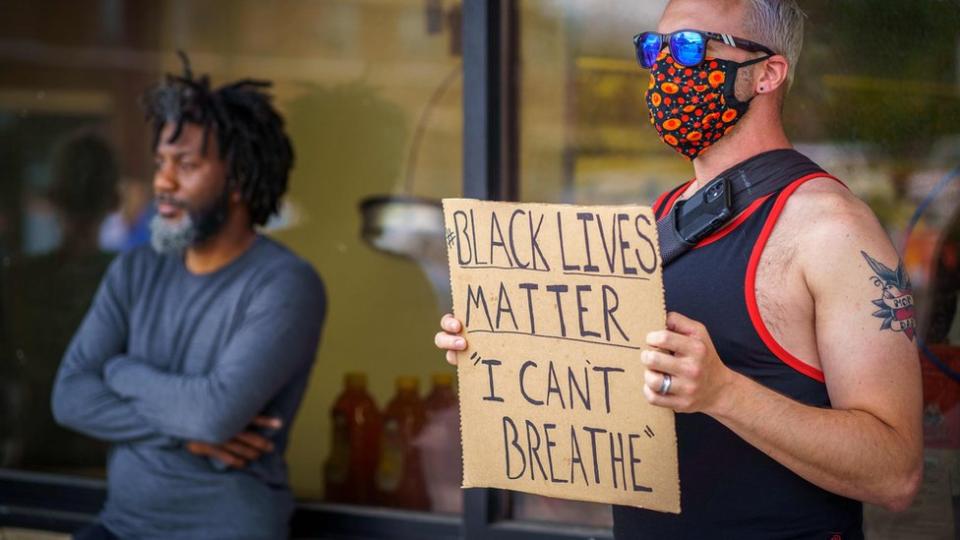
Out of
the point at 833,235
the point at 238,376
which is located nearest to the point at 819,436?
the point at 833,235

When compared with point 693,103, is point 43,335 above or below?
above

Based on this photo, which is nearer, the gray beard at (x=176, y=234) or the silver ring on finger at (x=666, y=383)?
the silver ring on finger at (x=666, y=383)

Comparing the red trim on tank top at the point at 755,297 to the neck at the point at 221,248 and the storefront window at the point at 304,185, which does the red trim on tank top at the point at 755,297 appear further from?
the storefront window at the point at 304,185

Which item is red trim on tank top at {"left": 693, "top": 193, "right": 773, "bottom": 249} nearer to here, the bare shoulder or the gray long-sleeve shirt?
the bare shoulder

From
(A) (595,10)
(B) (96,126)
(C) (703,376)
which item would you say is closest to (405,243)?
(A) (595,10)

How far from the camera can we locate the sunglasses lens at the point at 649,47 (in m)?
2.00

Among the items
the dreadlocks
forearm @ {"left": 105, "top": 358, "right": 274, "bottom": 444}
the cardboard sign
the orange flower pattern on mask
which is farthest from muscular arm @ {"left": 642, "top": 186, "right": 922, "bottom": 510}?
the dreadlocks

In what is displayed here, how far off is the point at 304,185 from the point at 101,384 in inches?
65.4

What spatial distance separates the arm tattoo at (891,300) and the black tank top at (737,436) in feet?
0.43

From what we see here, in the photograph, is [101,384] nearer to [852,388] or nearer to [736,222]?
[736,222]

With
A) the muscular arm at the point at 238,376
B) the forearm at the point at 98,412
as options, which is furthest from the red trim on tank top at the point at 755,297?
the forearm at the point at 98,412

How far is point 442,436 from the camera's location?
4168 millimetres

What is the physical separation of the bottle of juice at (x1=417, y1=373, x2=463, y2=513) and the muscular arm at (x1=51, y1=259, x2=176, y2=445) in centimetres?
125

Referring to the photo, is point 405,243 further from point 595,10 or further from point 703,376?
point 703,376
